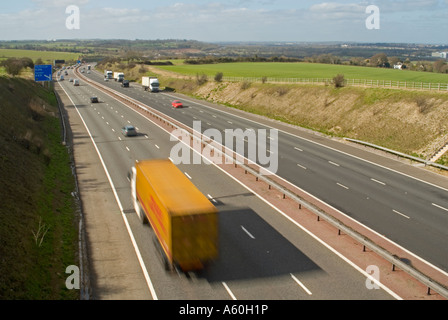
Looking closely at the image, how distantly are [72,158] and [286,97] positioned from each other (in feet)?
128

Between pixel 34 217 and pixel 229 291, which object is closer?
pixel 229 291

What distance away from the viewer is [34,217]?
21.5m

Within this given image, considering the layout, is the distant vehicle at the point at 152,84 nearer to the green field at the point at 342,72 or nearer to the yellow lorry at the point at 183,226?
the green field at the point at 342,72

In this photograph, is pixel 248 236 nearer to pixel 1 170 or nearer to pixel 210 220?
pixel 210 220

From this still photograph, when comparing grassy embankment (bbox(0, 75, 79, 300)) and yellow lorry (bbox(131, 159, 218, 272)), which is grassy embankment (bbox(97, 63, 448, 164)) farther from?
grassy embankment (bbox(0, 75, 79, 300))

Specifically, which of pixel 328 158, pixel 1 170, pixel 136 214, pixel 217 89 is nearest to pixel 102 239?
pixel 136 214

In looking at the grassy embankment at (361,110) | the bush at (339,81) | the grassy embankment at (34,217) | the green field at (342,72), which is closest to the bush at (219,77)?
the grassy embankment at (361,110)

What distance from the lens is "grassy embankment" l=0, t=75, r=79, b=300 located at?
1608 centimetres

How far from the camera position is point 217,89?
86375 mm

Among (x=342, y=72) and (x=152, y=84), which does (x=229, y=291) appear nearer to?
(x=152, y=84)

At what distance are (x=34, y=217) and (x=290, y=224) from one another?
504 inches

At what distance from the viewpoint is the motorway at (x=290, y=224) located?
1605 centimetres

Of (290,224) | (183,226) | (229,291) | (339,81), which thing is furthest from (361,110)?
(183,226)
